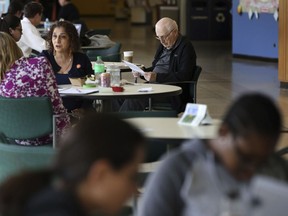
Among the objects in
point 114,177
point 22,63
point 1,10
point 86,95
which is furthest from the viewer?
point 1,10

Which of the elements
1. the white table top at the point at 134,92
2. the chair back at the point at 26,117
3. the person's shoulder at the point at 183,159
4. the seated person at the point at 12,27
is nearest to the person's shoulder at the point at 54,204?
the person's shoulder at the point at 183,159

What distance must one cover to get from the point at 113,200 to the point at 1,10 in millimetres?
14408

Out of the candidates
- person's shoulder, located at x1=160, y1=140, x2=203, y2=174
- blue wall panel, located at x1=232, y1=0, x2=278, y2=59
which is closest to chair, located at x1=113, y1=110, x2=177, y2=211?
person's shoulder, located at x1=160, y1=140, x2=203, y2=174

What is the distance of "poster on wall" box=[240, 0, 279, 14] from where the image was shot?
15.6 m

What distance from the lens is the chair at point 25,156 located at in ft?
14.3

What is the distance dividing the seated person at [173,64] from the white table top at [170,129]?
9.22 feet

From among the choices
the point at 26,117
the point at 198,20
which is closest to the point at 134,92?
the point at 26,117

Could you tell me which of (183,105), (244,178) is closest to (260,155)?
(244,178)

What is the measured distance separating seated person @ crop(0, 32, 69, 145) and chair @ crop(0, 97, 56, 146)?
23 cm

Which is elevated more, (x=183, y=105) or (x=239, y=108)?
(x=239, y=108)

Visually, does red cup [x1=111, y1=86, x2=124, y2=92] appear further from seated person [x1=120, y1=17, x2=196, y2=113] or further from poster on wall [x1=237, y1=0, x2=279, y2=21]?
poster on wall [x1=237, y1=0, x2=279, y2=21]

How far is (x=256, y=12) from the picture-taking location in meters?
16.5

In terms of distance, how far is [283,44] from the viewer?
12.5 m

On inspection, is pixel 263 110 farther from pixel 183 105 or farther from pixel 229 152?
pixel 183 105
